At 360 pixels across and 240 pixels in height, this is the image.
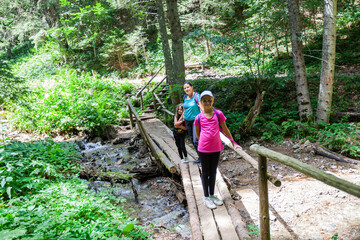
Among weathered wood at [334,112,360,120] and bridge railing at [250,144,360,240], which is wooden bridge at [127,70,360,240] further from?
weathered wood at [334,112,360,120]

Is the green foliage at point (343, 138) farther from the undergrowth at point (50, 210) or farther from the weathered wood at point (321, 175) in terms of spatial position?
the undergrowth at point (50, 210)

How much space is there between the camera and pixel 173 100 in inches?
399

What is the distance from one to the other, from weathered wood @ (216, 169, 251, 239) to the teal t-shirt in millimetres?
1414

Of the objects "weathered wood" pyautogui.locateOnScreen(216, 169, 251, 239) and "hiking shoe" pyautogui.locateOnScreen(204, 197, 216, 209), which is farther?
"hiking shoe" pyautogui.locateOnScreen(204, 197, 216, 209)

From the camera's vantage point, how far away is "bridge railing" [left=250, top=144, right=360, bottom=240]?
5.47 feet

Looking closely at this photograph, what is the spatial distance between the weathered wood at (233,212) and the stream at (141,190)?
35.4 inches

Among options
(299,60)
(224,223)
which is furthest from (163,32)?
(224,223)

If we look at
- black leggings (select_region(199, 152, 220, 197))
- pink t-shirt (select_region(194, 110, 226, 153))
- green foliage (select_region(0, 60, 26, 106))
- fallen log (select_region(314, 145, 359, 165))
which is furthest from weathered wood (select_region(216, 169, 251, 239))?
green foliage (select_region(0, 60, 26, 106))

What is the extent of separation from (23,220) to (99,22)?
2314cm

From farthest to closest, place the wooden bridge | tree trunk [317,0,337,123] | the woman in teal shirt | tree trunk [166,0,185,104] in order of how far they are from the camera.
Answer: tree trunk [166,0,185,104], tree trunk [317,0,337,123], the woman in teal shirt, the wooden bridge

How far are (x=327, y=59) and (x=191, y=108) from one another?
5348 mm

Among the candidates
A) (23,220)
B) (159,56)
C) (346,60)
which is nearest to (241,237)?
(23,220)

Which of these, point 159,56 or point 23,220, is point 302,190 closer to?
point 23,220

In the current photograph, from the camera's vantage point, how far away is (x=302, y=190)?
15.2ft
